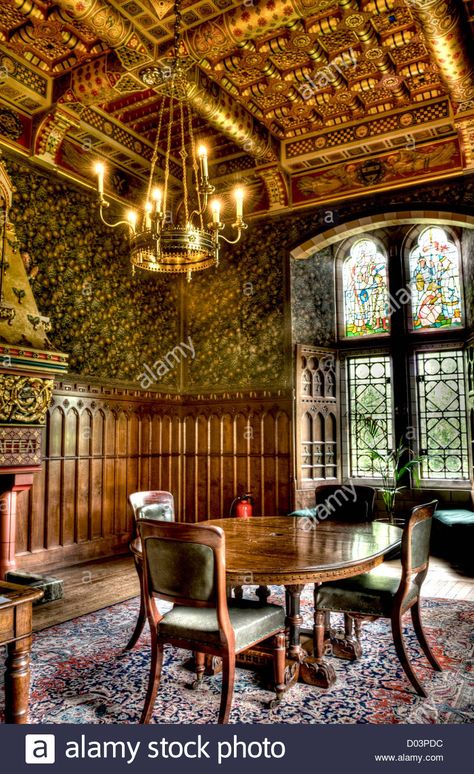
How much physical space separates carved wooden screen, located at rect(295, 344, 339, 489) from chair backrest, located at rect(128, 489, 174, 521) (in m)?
3.14

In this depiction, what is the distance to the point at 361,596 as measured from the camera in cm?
319

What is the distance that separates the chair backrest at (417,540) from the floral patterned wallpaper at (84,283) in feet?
14.8

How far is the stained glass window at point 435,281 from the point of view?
7309 mm

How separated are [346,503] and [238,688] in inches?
75.7

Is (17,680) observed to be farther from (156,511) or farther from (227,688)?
(156,511)

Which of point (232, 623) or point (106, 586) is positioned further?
point (106, 586)

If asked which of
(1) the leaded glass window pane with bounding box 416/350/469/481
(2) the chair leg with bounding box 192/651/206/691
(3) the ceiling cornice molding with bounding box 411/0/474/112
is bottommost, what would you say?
(2) the chair leg with bounding box 192/651/206/691

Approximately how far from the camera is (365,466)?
25.1 feet

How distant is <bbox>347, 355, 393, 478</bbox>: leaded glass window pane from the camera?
7.58 metres

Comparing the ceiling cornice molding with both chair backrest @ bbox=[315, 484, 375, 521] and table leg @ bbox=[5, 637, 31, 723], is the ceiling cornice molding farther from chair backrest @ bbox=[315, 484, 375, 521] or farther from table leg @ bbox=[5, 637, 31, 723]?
table leg @ bbox=[5, 637, 31, 723]

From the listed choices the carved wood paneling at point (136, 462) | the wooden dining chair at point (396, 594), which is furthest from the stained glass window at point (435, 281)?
the wooden dining chair at point (396, 594)

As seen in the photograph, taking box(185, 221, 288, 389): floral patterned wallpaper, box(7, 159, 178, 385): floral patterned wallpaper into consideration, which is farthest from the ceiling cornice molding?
box(7, 159, 178, 385): floral patterned wallpaper

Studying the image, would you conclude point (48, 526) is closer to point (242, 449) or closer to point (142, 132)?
point (242, 449)

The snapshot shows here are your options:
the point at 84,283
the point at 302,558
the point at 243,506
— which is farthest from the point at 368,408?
the point at 302,558
